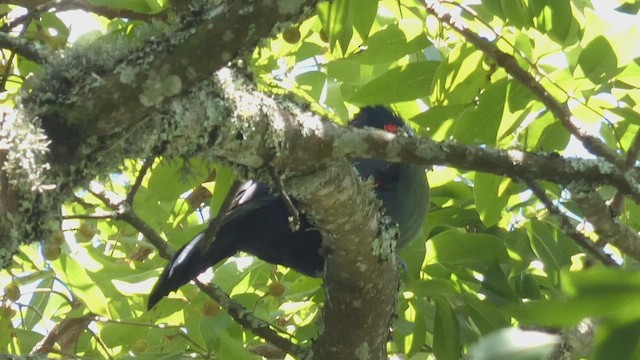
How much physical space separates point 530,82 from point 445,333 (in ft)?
1.92

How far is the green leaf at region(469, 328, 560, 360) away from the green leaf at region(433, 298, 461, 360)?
1.39 m

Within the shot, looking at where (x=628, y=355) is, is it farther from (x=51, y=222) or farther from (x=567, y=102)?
(x=567, y=102)

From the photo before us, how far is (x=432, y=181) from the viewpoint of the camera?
7.54 ft

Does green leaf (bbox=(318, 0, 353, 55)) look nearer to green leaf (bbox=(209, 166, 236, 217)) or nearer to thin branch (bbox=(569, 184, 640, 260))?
green leaf (bbox=(209, 166, 236, 217))

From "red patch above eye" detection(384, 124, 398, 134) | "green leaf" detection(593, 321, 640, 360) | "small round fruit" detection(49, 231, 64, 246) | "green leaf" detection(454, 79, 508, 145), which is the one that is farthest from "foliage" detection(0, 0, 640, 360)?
"green leaf" detection(593, 321, 640, 360)

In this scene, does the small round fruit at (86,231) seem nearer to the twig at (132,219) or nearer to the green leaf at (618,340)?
the twig at (132,219)

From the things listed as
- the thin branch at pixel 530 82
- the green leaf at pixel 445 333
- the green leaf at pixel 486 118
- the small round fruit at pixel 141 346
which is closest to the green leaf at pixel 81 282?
the small round fruit at pixel 141 346

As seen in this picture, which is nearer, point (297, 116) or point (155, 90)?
point (155, 90)

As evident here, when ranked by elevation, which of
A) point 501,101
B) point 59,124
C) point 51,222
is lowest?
point 51,222

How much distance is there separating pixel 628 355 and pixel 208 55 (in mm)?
755

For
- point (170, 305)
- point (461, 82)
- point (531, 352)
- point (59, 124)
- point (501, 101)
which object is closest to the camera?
point (531, 352)

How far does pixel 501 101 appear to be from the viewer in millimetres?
1879

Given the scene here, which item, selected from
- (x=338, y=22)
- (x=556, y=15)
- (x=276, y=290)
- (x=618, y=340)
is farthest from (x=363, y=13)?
(x=618, y=340)

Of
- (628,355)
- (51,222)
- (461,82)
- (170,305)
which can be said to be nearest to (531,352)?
(628,355)
